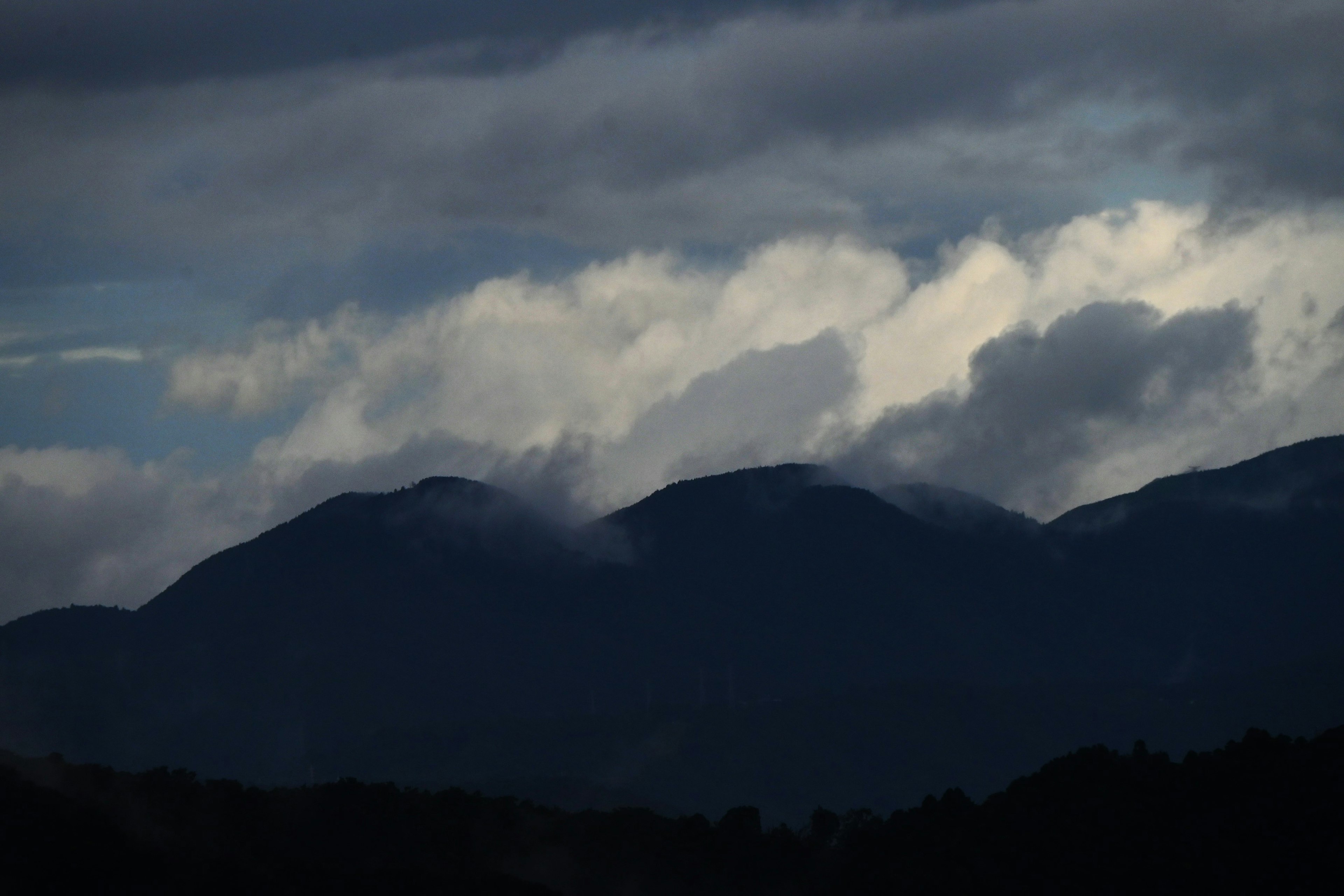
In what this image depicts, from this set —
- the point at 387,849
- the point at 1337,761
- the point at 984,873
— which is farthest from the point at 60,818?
the point at 1337,761

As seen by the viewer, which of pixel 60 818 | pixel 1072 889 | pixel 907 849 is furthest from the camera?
pixel 907 849

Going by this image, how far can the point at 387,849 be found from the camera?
184875 mm

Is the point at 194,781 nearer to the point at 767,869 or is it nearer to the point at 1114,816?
the point at 767,869

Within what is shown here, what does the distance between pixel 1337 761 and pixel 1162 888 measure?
2463 centimetres

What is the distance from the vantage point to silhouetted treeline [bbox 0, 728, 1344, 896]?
14650 cm

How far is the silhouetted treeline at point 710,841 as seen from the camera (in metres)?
146

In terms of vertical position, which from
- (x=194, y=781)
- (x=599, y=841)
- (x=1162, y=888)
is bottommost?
(x=1162, y=888)

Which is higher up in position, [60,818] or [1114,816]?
[60,818]

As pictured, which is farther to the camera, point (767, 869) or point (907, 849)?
point (767, 869)

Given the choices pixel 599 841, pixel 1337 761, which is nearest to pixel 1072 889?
pixel 1337 761

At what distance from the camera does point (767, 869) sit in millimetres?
194250

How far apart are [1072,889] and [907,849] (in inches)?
1000

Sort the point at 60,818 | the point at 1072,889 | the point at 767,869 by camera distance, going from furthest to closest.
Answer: the point at 767,869 → the point at 1072,889 → the point at 60,818

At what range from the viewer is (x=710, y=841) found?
19750 centimetres
